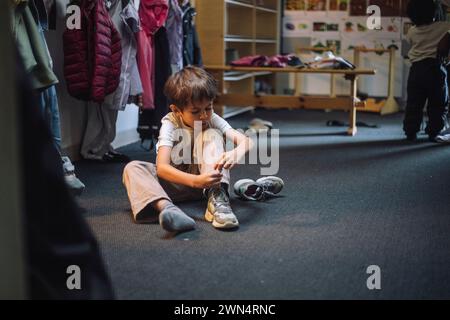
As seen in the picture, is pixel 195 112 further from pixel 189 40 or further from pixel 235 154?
pixel 189 40

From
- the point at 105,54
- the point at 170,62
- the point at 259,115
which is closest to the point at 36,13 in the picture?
the point at 105,54

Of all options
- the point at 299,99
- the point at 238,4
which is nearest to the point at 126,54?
the point at 299,99

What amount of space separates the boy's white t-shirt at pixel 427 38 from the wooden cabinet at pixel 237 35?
4.70 ft

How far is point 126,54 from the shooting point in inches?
134

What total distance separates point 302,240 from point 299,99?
2.98 m

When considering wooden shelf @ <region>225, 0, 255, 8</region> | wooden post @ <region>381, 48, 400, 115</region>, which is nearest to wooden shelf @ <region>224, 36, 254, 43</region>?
wooden shelf @ <region>225, 0, 255, 8</region>

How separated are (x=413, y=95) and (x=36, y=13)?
9.15ft

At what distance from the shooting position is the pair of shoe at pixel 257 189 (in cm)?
257

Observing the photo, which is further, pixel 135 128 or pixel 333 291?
pixel 135 128

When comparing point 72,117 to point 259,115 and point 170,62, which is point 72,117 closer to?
point 170,62

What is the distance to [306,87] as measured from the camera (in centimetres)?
685

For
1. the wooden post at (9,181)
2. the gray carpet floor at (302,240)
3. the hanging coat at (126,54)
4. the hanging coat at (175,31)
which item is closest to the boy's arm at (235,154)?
the gray carpet floor at (302,240)

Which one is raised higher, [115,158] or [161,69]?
[161,69]

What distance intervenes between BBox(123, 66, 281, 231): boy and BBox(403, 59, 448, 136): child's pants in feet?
7.67
